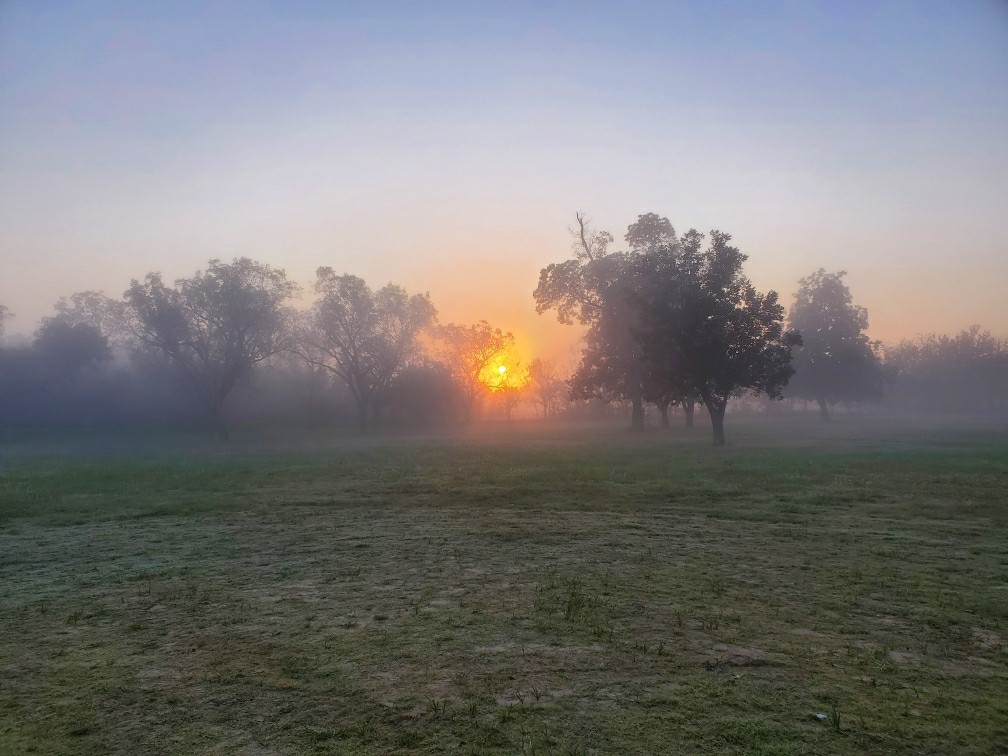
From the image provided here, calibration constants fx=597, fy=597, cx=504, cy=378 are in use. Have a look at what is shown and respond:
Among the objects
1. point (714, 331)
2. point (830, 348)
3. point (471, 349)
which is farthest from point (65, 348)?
point (830, 348)

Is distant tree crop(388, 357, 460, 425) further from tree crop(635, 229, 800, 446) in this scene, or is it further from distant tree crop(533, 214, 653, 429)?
tree crop(635, 229, 800, 446)

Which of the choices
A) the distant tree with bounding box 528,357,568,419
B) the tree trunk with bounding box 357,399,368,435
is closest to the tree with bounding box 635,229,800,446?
the tree trunk with bounding box 357,399,368,435

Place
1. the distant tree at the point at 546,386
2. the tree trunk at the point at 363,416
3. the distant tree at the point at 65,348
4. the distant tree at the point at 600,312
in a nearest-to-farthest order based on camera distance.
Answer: the distant tree at the point at 600,312
the tree trunk at the point at 363,416
the distant tree at the point at 65,348
the distant tree at the point at 546,386

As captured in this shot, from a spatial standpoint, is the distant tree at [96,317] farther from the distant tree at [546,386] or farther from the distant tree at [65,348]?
the distant tree at [546,386]

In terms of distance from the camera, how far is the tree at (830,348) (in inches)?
2980

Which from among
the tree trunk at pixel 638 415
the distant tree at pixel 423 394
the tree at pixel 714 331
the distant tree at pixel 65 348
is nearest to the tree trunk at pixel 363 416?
the distant tree at pixel 423 394

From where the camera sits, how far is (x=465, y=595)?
795cm

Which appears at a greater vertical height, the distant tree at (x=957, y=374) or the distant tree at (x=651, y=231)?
the distant tree at (x=651, y=231)

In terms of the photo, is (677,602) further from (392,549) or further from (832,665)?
(392,549)

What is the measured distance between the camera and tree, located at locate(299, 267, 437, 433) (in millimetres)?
69938

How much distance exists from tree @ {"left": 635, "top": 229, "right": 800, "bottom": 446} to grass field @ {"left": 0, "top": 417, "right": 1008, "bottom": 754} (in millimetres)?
22157

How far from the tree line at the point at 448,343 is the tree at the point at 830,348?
0.19 metres

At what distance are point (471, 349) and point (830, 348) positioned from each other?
51142mm

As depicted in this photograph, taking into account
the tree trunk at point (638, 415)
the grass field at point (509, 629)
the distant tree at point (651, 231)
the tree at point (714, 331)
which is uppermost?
the distant tree at point (651, 231)
